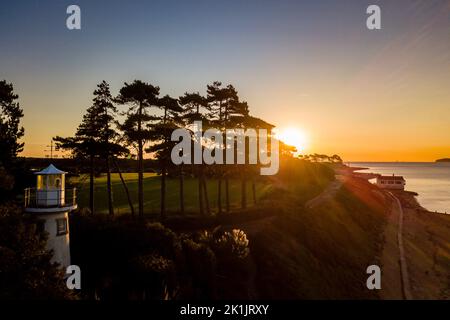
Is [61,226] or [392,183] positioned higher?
[61,226]

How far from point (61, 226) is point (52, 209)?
131 centimetres

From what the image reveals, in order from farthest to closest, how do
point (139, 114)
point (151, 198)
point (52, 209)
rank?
1. point (151, 198)
2. point (139, 114)
3. point (52, 209)

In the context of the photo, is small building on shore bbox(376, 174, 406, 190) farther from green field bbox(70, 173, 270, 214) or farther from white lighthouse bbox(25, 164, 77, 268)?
white lighthouse bbox(25, 164, 77, 268)

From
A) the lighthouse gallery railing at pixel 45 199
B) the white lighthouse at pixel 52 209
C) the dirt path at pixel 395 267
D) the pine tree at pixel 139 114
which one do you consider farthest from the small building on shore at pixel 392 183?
the lighthouse gallery railing at pixel 45 199

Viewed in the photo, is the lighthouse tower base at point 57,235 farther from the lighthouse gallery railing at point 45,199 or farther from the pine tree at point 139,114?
the pine tree at point 139,114

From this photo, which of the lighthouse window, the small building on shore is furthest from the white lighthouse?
the small building on shore

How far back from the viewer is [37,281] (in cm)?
1102

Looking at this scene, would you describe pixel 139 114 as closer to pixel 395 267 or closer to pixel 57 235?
pixel 57 235

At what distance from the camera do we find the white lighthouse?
1598cm

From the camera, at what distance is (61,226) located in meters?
16.8

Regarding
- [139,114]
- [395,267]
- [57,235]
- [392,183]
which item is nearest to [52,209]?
[57,235]

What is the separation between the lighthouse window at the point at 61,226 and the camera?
16534 millimetres
